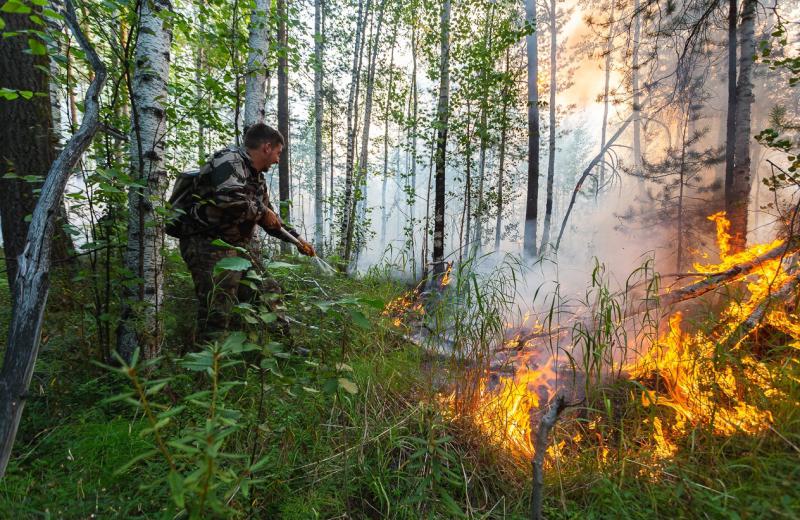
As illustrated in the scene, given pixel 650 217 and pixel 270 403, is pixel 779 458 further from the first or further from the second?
pixel 650 217

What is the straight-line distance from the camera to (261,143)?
9.79 feet

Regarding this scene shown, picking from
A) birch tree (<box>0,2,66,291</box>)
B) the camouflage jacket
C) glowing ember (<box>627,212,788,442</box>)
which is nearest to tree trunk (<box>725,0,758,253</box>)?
glowing ember (<box>627,212,788,442</box>)

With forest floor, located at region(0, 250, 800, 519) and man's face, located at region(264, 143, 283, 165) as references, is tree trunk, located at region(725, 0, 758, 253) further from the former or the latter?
man's face, located at region(264, 143, 283, 165)

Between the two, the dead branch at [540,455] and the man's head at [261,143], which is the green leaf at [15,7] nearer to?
the man's head at [261,143]

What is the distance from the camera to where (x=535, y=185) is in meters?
8.91

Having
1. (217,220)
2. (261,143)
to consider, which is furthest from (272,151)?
(217,220)

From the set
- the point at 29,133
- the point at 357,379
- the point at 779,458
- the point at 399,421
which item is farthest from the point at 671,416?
the point at 29,133

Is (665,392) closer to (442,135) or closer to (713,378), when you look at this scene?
(713,378)

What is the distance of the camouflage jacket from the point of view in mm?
2645

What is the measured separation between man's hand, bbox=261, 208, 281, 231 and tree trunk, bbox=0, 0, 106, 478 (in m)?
1.50

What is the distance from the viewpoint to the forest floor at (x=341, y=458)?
135 centimetres

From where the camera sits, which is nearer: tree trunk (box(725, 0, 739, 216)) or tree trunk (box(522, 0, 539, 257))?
tree trunk (box(725, 0, 739, 216))

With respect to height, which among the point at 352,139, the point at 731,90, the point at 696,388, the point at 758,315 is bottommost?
the point at 696,388

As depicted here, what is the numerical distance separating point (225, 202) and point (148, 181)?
0.50 metres
